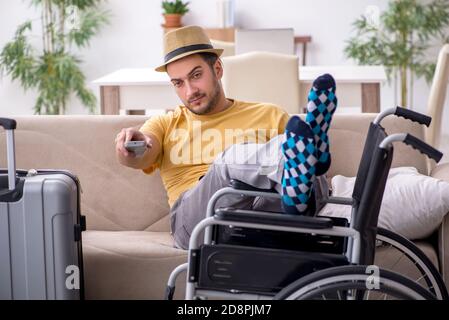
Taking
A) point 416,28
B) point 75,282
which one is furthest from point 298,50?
point 75,282

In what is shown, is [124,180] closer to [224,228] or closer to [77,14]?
[224,228]

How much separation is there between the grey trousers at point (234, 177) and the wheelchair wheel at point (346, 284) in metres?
0.35

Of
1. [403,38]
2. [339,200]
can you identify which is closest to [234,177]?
[339,200]

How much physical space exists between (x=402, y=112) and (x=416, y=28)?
4.69 metres

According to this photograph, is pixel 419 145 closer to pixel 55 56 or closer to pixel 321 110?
pixel 321 110

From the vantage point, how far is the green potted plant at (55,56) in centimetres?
666

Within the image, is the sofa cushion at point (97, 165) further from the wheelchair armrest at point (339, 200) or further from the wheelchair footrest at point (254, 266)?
the wheelchair footrest at point (254, 266)

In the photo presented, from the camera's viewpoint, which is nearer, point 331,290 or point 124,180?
point 331,290

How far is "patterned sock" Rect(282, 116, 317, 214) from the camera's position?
1799mm

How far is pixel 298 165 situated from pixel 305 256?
0.20m

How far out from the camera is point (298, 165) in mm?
1830

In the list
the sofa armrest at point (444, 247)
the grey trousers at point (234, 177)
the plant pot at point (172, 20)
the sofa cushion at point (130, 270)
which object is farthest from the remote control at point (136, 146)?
the plant pot at point (172, 20)

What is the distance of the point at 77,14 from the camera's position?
6746 mm
